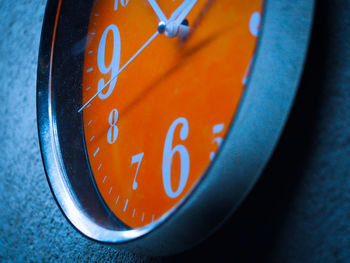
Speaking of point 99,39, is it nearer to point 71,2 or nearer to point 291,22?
point 71,2

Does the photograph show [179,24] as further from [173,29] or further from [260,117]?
[260,117]

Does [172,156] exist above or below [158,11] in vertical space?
below

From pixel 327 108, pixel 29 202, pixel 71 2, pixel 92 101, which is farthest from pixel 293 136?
pixel 29 202

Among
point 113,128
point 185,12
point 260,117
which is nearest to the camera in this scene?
point 260,117

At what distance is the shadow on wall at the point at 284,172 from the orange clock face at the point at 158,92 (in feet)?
0.24

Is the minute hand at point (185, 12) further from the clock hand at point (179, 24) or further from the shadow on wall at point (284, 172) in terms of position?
the shadow on wall at point (284, 172)

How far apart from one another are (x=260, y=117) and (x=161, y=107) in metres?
0.19

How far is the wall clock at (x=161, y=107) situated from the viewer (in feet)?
1.00

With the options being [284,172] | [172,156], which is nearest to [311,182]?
[284,172]

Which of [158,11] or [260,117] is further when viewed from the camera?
[158,11]

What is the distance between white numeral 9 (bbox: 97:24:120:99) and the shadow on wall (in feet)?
1.02

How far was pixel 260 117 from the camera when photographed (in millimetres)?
302

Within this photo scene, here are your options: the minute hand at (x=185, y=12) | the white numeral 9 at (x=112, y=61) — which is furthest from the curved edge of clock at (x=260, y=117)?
the white numeral 9 at (x=112, y=61)

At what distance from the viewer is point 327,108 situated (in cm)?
35
